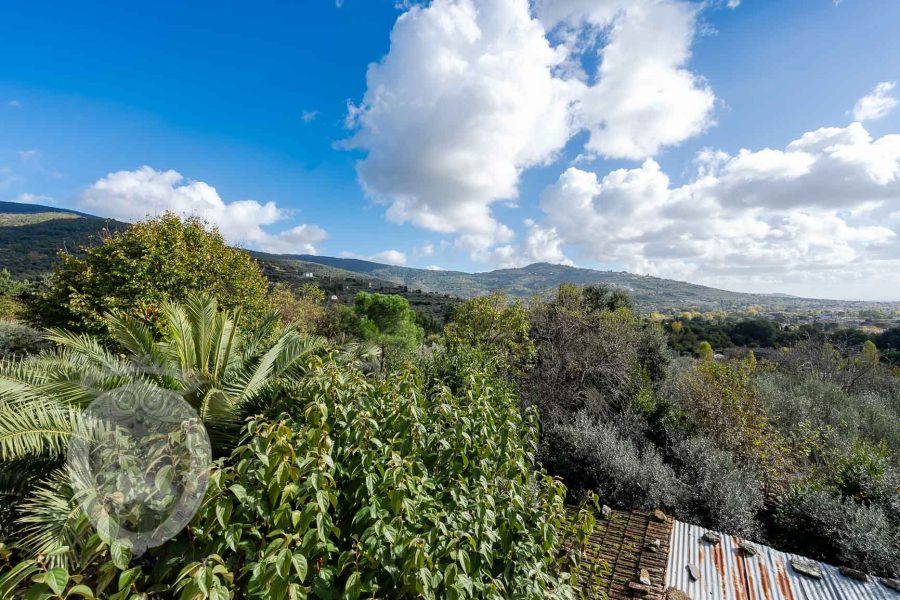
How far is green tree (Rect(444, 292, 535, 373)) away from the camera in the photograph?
10.3 metres

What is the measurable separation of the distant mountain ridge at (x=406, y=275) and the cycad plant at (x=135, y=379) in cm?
698

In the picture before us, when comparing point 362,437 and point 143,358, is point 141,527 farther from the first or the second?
point 143,358

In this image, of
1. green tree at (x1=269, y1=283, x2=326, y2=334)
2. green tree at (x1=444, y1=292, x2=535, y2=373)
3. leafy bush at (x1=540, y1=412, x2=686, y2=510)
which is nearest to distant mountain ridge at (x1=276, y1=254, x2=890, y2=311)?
green tree at (x1=269, y1=283, x2=326, y2=334)

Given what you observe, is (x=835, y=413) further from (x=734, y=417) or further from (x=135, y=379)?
(x=135, y=379)

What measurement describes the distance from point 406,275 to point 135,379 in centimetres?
18567

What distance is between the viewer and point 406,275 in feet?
619

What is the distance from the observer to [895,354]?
22.5m

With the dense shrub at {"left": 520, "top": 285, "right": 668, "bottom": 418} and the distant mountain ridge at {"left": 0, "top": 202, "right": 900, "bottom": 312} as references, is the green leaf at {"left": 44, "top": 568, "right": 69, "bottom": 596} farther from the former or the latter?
the distant mountain ridge at {"left": 0, "top": 202, "right": 900, "bottom": 312}

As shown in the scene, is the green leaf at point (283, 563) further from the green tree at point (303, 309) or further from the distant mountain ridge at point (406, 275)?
the green tree at point (303, 309)

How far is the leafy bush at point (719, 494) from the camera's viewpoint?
5.55m

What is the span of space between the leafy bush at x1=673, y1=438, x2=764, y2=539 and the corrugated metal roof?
3.15 ft

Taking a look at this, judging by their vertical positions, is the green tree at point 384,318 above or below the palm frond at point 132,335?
below

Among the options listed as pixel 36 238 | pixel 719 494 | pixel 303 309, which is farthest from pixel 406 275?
pixel 719 494

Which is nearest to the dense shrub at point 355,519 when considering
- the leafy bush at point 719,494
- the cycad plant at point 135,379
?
the cycad plant at point 135,379
